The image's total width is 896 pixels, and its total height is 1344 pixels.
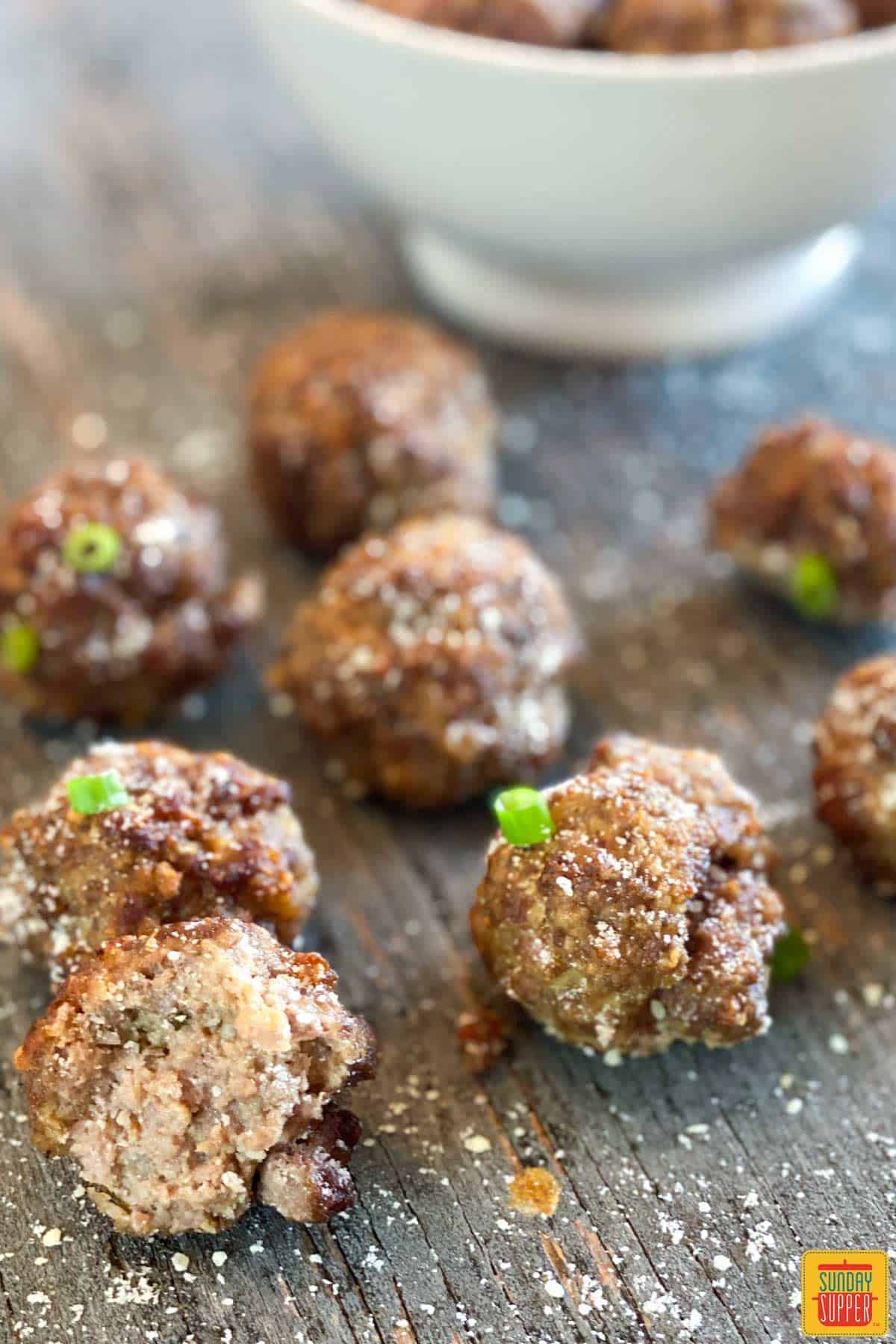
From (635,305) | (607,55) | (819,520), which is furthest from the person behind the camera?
(635,305)

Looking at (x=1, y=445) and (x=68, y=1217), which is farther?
(x=1, y=445)

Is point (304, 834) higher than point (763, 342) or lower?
lower

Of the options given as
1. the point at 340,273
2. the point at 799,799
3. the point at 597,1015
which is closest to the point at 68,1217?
the point at 597,1015

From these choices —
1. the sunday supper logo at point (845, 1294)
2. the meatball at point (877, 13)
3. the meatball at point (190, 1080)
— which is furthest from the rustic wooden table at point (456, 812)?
the meatball at point (877, 13)

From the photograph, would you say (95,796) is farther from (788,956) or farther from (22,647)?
(788,956)

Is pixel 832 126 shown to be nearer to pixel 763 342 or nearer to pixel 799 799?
pixel 763 342

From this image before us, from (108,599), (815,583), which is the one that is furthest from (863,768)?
(108,599)
